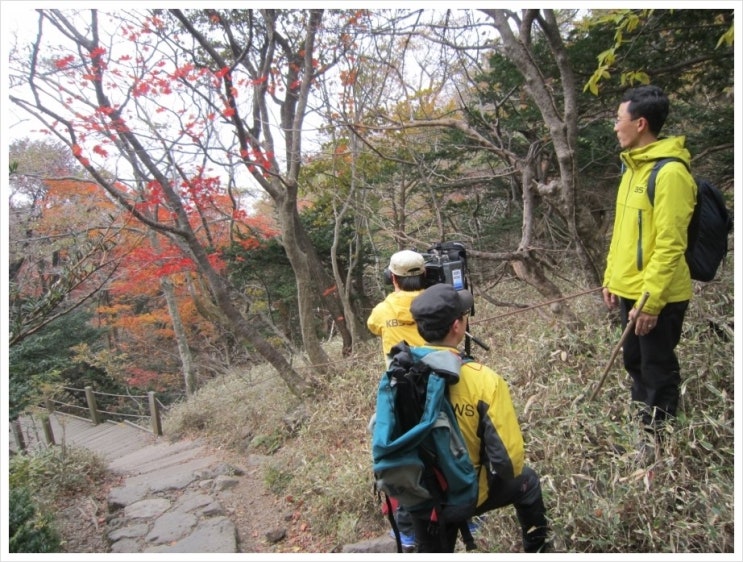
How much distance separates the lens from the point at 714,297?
12.1 ft

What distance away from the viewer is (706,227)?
2.24 metres

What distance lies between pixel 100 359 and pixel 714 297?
1476cm

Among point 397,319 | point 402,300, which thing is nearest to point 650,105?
point 402,300

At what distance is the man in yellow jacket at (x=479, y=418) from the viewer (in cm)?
181

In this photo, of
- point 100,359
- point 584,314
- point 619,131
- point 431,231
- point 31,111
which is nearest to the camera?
point 619,131

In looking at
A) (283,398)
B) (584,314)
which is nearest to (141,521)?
(283,398)

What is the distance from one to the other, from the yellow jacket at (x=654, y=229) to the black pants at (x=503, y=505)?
99 centimetres

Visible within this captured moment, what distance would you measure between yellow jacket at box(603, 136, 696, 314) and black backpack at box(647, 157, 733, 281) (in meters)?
0.05

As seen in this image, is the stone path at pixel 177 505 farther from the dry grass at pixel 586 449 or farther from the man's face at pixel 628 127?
the man's face at pixel 628 127

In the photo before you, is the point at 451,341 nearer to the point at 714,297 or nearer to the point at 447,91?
the point at 714,297

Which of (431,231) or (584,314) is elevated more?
(431,231)

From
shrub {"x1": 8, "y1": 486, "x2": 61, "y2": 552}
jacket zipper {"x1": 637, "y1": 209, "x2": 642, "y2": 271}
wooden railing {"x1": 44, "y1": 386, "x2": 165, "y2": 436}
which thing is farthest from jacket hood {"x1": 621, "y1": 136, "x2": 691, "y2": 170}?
wooden railing {"x1": 44, "y1": 386, "x2": 165, "y2": 436}

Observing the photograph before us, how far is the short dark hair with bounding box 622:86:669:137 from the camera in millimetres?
2254

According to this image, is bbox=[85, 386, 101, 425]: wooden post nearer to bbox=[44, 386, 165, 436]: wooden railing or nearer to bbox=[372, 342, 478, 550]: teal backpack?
bbox=[44, 386, 165, 436]: wooden railing
